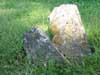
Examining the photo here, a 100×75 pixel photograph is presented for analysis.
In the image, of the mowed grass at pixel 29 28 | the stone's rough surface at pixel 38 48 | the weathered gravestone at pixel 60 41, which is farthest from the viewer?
the weathered gravestone at pixel 60 41

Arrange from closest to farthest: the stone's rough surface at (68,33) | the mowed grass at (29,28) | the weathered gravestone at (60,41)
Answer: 1. the mowed grass at (29,28)
2. the weathered gravestone at (60,41)
3. the stone's rough surface at (68,33)

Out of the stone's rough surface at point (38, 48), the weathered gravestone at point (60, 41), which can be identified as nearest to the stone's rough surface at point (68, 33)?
the weathered gravestone at point (60, 41)

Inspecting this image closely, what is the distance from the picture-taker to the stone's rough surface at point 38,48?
229 inches

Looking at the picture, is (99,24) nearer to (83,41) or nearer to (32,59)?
(83,41)

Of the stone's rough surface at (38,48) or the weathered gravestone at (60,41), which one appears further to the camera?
the weathered gravestone at (60,41)

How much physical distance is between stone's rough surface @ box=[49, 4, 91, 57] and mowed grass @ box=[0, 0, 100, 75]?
0.23 meters

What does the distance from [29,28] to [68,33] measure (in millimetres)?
1533

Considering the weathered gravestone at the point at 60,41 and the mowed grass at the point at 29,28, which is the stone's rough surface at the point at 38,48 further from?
the mowed grass at the point at 29,28

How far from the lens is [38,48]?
6062mm

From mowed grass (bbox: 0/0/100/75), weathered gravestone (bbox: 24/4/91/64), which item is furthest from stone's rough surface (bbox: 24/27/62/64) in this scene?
mowed grass (bbox: 0/0/100/75)

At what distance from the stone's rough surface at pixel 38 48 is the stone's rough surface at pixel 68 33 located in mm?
202

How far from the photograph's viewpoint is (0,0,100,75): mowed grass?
555cm

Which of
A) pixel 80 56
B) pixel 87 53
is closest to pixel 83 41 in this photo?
pixel 87 53

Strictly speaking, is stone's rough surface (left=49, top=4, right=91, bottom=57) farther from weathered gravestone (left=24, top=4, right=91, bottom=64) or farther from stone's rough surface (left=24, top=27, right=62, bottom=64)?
stone's rough surface (left=24, top=27, right=62, bottom=64)
